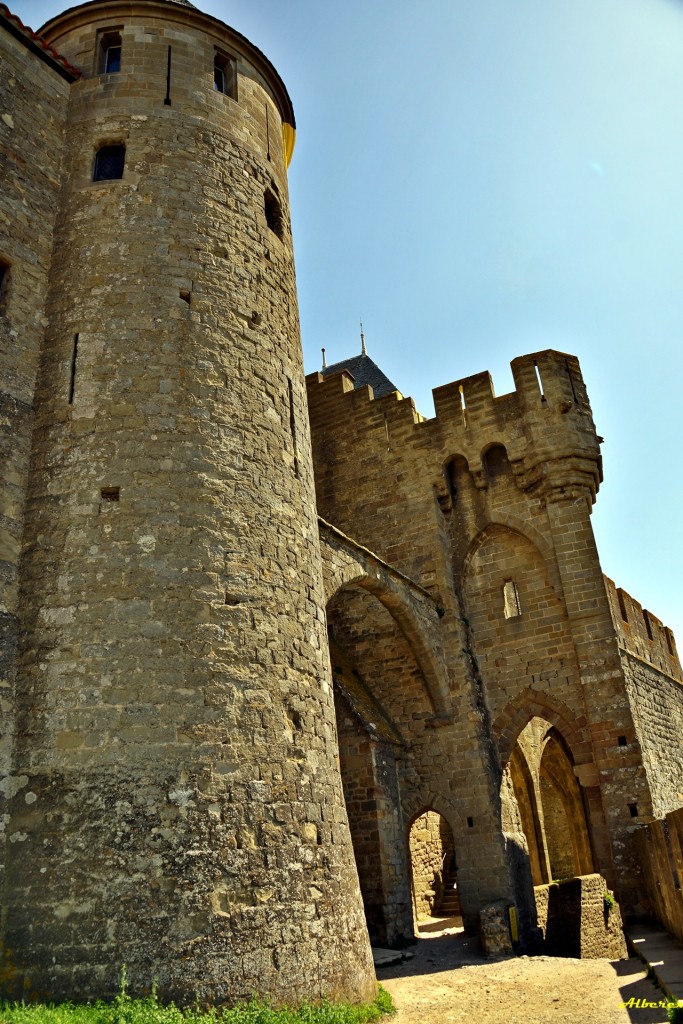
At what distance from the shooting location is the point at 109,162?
8.95 meters

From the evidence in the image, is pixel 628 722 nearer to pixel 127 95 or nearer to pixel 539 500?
pixel 539 500

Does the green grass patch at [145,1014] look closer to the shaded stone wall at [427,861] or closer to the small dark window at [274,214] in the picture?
the small dark window at [274,214]

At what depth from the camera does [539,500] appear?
591 inches

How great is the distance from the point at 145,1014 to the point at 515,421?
40.8ft

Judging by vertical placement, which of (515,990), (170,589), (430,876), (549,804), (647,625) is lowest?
(515,990)

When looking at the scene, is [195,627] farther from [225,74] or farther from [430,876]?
[430,876]

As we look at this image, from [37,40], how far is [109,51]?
1019 millimetres

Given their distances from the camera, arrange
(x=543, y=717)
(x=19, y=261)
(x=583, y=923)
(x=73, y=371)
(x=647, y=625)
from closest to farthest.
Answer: (x=73, y=371)
(x=19, y=261)
(x=583, y=923)
(x=543, y=717)
(x=647, y=625)

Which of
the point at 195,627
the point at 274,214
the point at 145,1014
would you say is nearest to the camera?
the point at 145,1014

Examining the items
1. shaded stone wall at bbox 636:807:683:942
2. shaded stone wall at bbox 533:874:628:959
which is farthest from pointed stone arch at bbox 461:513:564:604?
shaded stone wall at bbox 533:874:628:959

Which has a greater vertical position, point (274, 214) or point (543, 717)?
point (274, 214)

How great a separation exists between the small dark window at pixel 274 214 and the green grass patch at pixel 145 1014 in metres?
8.09

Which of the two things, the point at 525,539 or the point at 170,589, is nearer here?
the point at 170,589

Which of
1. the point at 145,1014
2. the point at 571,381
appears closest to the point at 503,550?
the point at 571,381
